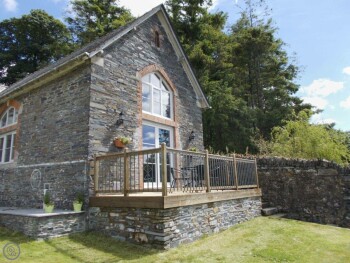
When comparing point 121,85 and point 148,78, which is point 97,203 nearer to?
point 121,85

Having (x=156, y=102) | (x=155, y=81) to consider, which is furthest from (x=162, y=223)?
(x=155, y=81)

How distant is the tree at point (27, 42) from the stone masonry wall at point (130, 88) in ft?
72.9

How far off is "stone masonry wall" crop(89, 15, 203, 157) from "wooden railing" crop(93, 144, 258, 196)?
0.66 m

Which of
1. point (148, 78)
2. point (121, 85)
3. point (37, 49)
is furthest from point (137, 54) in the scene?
point (37, 49)

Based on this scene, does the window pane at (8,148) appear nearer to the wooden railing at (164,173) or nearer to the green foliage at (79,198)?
the green foliage at (79,198)

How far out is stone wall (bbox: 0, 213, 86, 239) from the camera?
674 cm

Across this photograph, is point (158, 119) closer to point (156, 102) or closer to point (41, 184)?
point (156, 102)

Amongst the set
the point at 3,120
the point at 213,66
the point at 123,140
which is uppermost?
the point at 213,66

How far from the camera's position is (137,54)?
1072cm

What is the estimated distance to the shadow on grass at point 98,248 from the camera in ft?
19.4

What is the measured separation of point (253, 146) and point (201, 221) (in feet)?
53.2

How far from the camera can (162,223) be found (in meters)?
6.19

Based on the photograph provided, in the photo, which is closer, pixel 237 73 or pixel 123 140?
pixel 123 140

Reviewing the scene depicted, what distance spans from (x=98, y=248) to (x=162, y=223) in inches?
65.6
